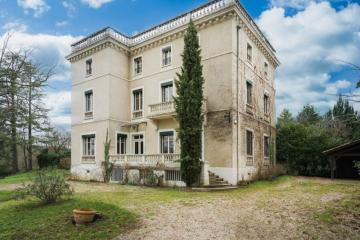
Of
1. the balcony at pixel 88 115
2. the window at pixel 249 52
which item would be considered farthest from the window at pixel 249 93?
the balcony at pixel 88 115

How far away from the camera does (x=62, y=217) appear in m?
8.08

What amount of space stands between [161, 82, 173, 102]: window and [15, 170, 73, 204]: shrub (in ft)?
32.8

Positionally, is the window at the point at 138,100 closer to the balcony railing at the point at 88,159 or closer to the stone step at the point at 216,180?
the balcony railing at the point at 88,159

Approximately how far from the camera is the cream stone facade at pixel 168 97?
1552 centimetres

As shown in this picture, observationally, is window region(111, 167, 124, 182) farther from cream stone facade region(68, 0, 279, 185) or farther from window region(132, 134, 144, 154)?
window region(132, 134, 144, 154)

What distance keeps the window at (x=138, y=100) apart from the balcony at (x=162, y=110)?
8.32 feet

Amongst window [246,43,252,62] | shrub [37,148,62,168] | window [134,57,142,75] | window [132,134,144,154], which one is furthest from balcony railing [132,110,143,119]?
shrub [37,148,62,168]

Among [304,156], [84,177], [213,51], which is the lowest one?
[84,177]

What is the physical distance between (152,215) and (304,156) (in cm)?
1805

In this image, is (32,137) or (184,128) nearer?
(184,128)

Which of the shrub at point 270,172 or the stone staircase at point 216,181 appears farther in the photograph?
the shrub at point 270,172

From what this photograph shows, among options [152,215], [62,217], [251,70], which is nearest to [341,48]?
[152,215]

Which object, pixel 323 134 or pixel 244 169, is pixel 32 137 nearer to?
pixel 244 169

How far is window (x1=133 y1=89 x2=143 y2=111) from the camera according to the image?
66.0ft
